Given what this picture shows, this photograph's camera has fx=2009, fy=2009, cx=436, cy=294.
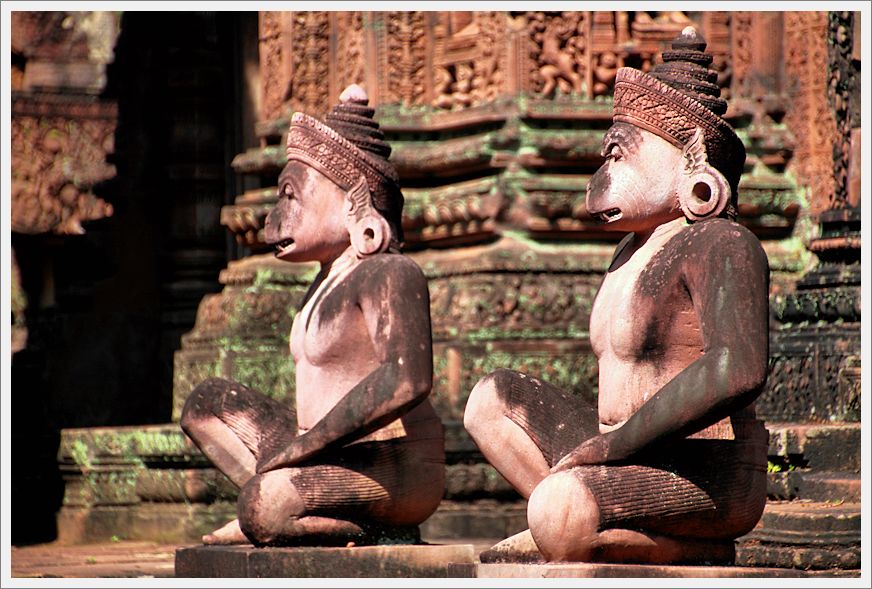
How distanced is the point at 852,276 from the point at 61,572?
386 cm

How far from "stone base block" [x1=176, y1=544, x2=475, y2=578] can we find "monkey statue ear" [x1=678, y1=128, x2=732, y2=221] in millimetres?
1583

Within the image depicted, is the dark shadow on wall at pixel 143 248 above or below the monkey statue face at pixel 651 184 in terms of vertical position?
below

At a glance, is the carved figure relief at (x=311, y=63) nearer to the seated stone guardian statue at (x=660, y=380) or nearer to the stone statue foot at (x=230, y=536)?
the stone statue foot at (x=230, y=536)

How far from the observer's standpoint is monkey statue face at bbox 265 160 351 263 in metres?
7.84

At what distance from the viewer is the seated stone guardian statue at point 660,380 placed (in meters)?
6.25

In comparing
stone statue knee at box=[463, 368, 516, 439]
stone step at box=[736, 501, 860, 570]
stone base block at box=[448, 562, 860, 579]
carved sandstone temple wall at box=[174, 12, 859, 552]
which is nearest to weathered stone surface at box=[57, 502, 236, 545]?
carved sandstone temple wall at box=[174, 12, 859, 552]

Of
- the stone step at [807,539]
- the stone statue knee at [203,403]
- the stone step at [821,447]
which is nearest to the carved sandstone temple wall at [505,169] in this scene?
the stone step at [821,447]

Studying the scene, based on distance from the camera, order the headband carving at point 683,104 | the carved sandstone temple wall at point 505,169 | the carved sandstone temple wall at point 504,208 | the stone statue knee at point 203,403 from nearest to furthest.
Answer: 1. the headband carving at point 683,104
2. the stone statue knee at point 203,403
3. the carved sandstone temple wall at point 504,208
4. the carved sandstone temple wall at point 505,169

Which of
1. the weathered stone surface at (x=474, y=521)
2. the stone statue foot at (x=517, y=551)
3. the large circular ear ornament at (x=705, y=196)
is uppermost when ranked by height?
the large circular ear ornament at (x=705, y=196)

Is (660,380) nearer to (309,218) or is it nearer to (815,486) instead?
(309,218)

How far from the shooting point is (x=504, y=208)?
10.1m

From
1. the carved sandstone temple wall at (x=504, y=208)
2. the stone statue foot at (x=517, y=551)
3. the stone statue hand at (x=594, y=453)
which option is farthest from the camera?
the carved sandstone temple wall at (x=504, y=208)

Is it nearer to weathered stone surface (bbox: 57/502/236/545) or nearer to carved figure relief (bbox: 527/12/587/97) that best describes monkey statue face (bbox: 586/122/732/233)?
carved figure relief (bbox: 527/12/587/97)

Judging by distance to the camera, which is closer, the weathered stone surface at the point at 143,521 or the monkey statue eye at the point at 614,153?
the monkey statue eye at the point at 614,153
